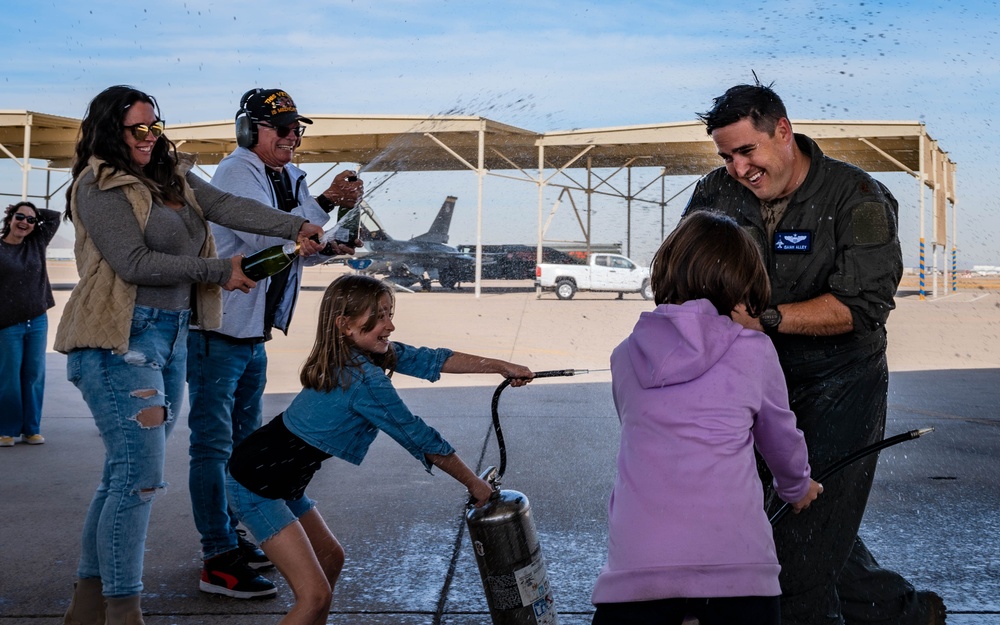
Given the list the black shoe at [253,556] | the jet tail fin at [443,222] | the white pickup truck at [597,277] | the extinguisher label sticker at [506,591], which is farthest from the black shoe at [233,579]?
the jet tail fin at [443,222]

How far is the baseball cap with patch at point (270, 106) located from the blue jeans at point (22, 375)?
4.11 metres

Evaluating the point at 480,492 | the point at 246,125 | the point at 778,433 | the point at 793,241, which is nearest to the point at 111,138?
the point at 246,125

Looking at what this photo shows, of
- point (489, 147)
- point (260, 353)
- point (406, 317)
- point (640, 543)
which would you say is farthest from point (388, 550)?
point (489, 147)

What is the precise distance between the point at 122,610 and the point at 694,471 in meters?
2.15

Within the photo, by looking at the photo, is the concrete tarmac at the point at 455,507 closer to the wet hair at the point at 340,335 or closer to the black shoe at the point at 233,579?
the black shoe at the point at 233,579

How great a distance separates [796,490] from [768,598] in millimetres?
338

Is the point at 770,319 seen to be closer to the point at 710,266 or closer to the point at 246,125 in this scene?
the point at 710,266

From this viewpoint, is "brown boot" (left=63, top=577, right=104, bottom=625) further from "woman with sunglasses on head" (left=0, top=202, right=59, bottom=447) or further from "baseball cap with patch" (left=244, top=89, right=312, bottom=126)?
"woman with sunglasses on head" (left=0, top=202, right=59, bottom=447)

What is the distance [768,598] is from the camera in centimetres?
217

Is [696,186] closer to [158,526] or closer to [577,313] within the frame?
[158,526]

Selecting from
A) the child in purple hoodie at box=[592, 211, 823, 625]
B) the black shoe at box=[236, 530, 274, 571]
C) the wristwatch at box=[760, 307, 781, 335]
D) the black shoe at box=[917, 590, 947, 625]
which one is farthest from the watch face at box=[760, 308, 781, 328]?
the black shoe at box=[236, 530, 274, 571]

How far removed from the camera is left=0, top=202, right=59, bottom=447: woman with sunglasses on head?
23.8 ft

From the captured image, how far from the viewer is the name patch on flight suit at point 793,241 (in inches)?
117

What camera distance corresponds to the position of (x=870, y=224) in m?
2.88
